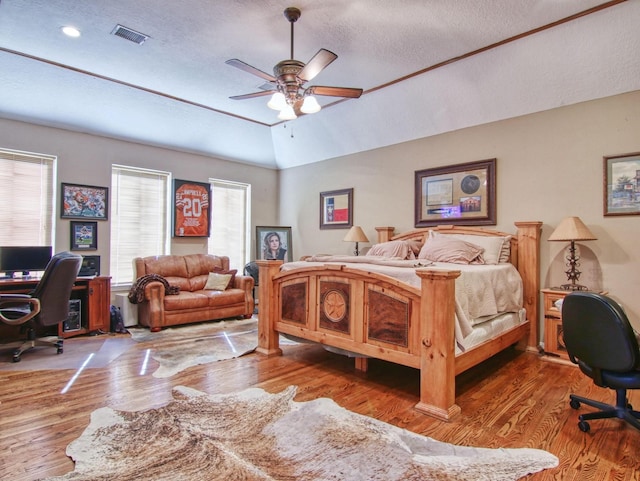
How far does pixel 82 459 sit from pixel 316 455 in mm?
1226

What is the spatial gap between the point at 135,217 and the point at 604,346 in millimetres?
5914

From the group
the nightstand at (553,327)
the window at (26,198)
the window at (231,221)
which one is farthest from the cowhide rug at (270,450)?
the window at (231,221)

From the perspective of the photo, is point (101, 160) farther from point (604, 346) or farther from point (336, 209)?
point (604, 346)

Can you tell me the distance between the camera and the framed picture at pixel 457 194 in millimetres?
4555

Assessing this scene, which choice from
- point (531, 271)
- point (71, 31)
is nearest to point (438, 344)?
point (531, 271)

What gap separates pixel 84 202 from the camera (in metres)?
5.12

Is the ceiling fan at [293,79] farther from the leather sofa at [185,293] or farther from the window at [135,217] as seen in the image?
the window at [135,217]

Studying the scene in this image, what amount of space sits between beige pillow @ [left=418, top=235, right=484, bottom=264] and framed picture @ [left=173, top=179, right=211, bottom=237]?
383 centimetres

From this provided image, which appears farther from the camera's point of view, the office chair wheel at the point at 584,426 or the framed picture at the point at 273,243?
the framed picture at the point at 273,243

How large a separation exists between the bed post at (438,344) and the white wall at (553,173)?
2.27m

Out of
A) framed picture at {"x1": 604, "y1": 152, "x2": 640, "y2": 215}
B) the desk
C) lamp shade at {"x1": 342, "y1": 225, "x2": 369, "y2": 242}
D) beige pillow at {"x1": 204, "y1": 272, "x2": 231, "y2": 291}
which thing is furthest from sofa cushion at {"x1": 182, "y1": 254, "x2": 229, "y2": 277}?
framed picture at {"x1": 604, "y1": 152, "x2": 640, "y2": 215}

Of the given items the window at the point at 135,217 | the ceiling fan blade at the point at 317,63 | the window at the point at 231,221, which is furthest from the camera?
the window at the point at 231,221

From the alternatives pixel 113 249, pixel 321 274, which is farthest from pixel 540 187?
pixel 113 249

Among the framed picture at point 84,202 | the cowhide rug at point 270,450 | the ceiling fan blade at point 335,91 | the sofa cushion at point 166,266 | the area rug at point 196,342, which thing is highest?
the ceiling fan blade at point 335,91
